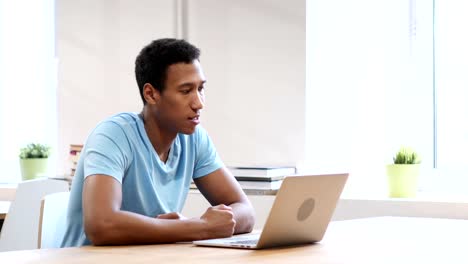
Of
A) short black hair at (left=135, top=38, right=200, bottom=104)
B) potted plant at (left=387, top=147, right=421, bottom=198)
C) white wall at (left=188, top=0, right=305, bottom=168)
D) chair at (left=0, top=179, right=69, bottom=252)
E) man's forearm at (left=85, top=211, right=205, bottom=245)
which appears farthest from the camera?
white wall at (left=188, top=0, right=305, bottom=168)

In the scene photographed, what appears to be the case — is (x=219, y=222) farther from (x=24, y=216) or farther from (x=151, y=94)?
(x=24, y=216)

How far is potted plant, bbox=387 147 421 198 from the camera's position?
3797 millimetres

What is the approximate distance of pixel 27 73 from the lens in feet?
16.7

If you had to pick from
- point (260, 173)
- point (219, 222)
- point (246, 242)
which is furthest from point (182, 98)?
point (260, 173)

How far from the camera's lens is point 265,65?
13.2 ft

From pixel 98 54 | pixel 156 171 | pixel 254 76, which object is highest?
pixel 98 54

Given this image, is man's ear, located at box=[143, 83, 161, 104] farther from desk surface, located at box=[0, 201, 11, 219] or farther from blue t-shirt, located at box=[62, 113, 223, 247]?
desk surface, located at box=[0, 201, 11, 219]

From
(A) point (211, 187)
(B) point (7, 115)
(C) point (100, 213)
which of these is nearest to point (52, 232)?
(C) point (100, 213)

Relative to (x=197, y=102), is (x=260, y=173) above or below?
below

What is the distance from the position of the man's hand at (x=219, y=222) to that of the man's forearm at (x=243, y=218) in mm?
182

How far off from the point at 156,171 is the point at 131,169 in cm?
10

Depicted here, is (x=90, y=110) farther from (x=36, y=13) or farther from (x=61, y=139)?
(x=36, y=13)

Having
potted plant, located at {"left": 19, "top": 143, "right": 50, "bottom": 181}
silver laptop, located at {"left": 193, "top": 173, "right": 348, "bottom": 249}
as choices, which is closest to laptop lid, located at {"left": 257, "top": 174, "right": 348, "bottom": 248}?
silver laptop, located at {"left": 193, "top": 173, "right": 348, "bottom": 249}

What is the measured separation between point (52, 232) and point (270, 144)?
5.25ft
